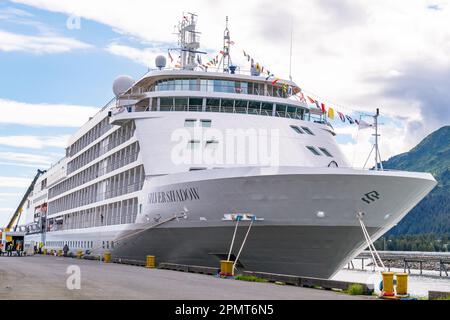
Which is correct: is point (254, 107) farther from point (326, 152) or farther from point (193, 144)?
point (326, 152)

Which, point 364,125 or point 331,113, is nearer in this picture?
point 364,125

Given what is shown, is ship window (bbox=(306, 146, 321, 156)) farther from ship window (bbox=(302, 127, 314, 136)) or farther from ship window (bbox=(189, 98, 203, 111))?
ship window (bbox=(189, 98, 203, 111))

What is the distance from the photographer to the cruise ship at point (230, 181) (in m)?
21.6

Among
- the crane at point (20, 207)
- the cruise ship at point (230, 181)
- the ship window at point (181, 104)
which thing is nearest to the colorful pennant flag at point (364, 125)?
the cruise ship at point (230, 181)

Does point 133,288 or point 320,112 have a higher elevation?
point 320,112

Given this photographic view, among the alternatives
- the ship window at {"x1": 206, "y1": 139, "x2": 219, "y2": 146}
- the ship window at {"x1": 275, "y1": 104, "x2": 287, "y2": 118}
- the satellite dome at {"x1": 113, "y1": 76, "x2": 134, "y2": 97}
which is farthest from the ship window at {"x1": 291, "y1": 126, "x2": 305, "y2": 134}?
the satellite dome at {"x1": 113, "y1": 76, "x2": 134, "y2": 97}

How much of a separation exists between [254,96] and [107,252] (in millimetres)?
14259

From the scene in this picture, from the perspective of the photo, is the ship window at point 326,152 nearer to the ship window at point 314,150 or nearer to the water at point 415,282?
the ship window at point 314,150

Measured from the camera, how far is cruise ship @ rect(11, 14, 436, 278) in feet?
71.0

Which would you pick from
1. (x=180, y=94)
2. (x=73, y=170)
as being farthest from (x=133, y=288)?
(x=73, y=170)

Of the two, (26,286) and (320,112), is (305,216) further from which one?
(320,112)

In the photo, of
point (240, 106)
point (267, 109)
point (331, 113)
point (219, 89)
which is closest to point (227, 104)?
point (240, 106)

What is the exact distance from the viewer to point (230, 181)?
2253 centimetres
